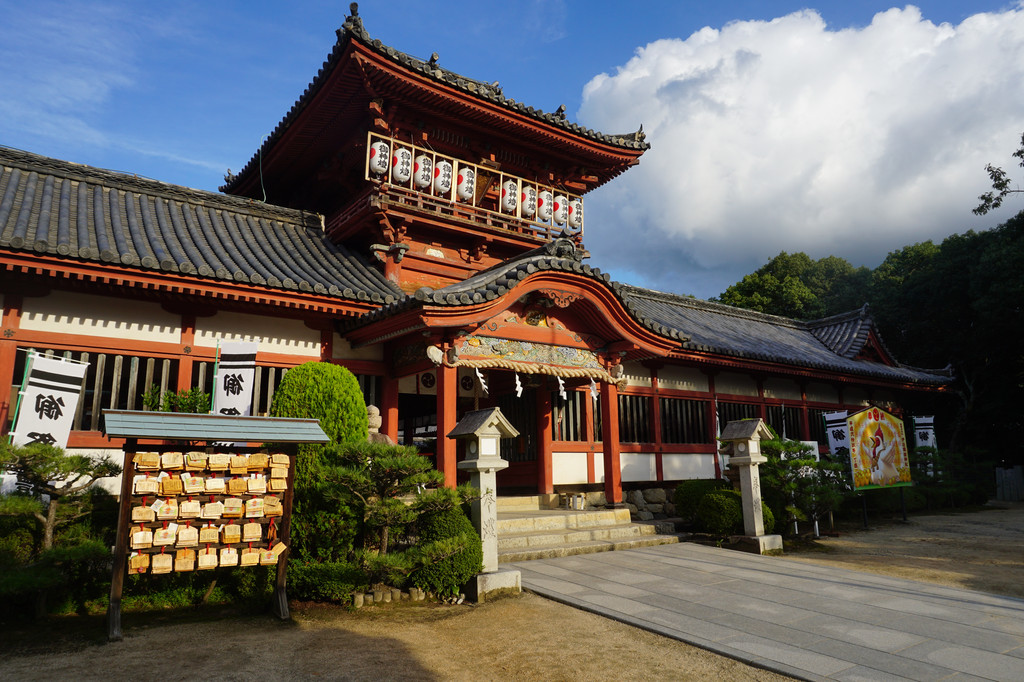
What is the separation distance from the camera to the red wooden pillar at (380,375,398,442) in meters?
11.5

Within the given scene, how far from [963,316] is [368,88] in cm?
2583

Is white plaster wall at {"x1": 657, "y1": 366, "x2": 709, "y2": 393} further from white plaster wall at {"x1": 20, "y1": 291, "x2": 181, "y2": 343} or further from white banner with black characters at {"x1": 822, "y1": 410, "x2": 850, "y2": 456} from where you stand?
white plaster wall at {"x1": 20, "y1": 291, "x2": 181, "y2": 343}

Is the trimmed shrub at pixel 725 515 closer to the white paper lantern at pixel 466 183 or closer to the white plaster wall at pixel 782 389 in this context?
the white plaster wall at pixel 782 389

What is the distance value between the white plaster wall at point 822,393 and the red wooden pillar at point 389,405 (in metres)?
13.4

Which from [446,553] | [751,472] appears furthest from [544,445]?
[446,553]

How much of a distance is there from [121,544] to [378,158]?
8.92 meters

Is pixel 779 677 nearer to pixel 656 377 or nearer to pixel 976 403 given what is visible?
pixel 656 377

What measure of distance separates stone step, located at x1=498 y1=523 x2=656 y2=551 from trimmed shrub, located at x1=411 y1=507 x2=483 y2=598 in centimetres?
228

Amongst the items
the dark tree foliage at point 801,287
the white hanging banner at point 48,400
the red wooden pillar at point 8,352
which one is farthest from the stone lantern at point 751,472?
the dark tree foliage at point 801,287

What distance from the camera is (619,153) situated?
51.5ft

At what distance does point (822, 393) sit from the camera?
771 inches

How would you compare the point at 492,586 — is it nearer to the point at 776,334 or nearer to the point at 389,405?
the point at 389,405

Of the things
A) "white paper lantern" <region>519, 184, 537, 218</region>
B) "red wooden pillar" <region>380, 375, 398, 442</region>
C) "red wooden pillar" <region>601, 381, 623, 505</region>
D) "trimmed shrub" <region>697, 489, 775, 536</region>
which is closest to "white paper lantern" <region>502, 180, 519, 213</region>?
"white paper lantern" <region>519, 184, 537, 218</region>

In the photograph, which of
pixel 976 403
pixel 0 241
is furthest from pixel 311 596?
pixel 976 403
